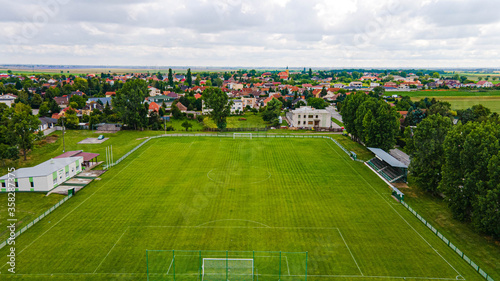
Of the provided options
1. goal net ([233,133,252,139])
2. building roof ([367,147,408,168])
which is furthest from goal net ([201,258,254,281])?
goal net ([233,133,252,139])

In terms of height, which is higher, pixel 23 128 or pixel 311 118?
pixel 23 128

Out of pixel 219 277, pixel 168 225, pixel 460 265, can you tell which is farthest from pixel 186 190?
pixel 460 265

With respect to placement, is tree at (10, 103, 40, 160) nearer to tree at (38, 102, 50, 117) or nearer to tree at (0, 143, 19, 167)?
tree at (0, 143, 19, 167)

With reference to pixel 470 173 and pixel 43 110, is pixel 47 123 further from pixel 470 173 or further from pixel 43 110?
pixel 470 173

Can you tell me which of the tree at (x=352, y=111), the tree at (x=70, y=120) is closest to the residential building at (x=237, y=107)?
the tree at (x=352, y=111)

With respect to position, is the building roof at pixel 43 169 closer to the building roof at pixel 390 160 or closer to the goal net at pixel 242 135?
the goal net at pixel 242 135

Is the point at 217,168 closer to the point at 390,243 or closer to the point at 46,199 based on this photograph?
the point at 46,199

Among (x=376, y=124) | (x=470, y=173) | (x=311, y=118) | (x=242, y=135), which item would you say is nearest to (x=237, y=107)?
(x=311, y=118)
